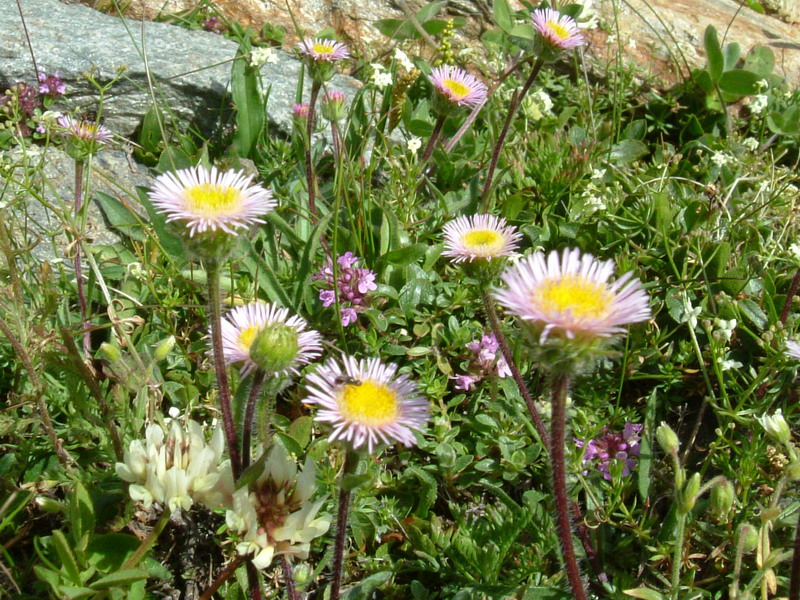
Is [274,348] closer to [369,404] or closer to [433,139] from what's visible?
[369,404]

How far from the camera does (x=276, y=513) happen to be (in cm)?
167

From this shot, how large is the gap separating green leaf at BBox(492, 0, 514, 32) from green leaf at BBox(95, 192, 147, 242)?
2262 mm

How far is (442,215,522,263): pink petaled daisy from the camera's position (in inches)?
84.9

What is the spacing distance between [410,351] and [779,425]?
1.15m

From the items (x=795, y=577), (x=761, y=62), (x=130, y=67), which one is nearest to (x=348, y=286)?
(x=795, y=577)

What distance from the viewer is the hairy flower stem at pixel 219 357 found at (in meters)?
1.60

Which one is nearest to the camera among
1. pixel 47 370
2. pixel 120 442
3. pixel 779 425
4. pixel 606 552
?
pixel 779 425

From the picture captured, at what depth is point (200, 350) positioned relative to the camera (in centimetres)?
249

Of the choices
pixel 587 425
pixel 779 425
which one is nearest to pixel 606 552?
pixel 587 425

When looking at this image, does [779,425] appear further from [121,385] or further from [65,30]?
[65,30]

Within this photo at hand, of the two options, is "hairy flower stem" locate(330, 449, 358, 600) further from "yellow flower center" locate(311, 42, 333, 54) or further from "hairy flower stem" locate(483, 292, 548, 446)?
"yellow flower center" locate(311, 42, 333, 54)

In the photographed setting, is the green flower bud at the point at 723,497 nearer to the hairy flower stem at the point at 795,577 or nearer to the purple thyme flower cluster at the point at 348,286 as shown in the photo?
the hairy flower stem at the point at 795,577

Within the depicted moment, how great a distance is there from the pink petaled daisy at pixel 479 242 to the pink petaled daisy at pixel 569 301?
1.90 feet

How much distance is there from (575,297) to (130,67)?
3.15m
